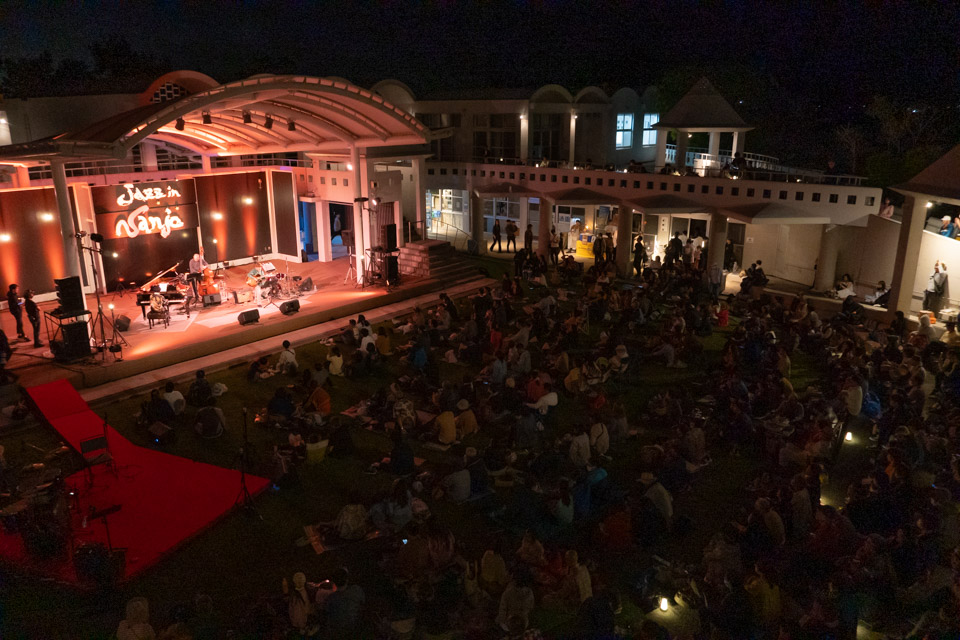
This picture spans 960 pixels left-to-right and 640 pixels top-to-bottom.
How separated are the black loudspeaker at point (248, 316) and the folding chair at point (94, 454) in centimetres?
702

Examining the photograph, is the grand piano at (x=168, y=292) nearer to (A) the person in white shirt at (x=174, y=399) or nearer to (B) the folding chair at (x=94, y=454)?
(A) the person in white shirt at (x=174, y=399)

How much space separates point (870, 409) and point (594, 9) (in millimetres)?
67820

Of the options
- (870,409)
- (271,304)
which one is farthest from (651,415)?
(271,304)

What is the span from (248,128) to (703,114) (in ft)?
54.6

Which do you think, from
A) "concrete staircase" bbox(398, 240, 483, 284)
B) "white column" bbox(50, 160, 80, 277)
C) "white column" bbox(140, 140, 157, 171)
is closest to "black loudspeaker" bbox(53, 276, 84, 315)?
"white column" bbox(50, 160, 80, 277)

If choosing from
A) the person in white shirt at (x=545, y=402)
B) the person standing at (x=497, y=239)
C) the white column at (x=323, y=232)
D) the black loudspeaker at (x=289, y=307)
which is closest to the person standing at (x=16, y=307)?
the black loudspeaker at (x=289, y=307)

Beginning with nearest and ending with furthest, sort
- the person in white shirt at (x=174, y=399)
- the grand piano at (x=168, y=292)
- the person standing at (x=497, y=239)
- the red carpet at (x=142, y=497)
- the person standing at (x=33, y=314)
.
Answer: the red carpet at (x=142, y=497) → the person in white shirt at (x=174, y=399) → the person standing at (x=33, y=314) → the grand piano at (x=168, y=292) → the person standing at (x=497, y=239)

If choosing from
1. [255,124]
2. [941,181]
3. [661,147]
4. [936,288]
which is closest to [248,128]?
[255,124]

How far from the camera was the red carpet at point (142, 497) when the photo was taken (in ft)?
31.3

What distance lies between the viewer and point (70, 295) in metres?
15.5

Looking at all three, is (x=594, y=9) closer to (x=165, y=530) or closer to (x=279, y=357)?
(x=279, y=357)

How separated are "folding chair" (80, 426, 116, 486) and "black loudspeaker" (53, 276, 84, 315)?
5233 mm

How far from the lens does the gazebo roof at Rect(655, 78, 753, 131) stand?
2645 centimetres

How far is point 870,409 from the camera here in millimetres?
12742
